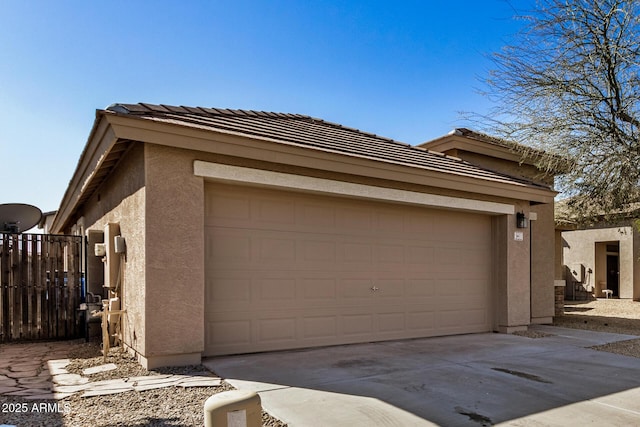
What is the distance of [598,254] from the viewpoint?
69.7ft

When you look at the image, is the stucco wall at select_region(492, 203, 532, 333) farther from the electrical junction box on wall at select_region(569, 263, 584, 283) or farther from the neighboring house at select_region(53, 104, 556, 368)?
the electrical junction box on wall at select_region(569, 263, 584, 283)

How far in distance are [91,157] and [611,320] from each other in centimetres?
1373

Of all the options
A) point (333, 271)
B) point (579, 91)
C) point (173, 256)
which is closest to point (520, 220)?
point (579, 91)

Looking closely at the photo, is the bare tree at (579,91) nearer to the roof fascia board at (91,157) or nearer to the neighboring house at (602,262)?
the neighboring house at (602,262)

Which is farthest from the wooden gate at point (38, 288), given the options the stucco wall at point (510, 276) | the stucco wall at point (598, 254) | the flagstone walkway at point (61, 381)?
the stucco wall at point (598, 254)

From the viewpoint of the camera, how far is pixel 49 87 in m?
10.8

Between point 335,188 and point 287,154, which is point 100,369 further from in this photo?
point 335,188

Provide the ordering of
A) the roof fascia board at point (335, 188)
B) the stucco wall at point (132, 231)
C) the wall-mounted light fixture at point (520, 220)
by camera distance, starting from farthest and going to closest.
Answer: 1. the wall-mounted light fixture at point (520, 220)
2. the roof fascia board at point (335, 188)
3. the stucco wall at point (132, 231)

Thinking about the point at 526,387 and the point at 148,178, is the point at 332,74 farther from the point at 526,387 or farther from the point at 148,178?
the point at 526,387

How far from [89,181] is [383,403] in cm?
691

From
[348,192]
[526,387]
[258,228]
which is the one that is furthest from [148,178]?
[526,387]

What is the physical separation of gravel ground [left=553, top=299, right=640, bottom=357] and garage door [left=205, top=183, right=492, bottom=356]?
8.34ft

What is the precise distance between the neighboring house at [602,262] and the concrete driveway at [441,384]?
47.0 ft

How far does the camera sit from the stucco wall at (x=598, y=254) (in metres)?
19.5
